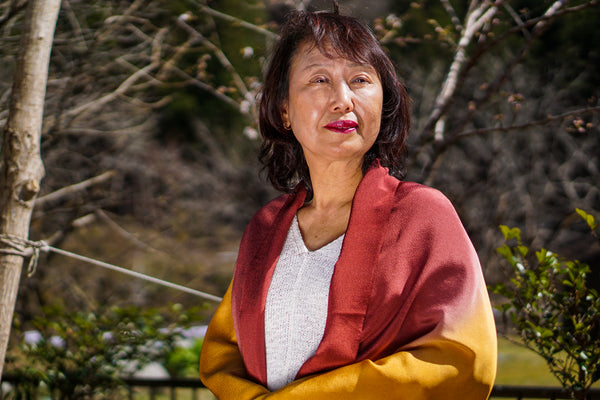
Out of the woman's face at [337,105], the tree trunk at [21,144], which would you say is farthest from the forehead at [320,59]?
the tree trunk at [21,144]

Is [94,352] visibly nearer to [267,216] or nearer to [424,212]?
[267,216]

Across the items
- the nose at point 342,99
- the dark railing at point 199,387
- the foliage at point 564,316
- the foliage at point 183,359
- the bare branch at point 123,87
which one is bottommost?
the foliage at point 183,359

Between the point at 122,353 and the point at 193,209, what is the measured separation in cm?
556

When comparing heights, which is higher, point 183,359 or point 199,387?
point 199,387

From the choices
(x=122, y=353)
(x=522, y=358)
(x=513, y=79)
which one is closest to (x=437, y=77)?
(x=513, y=79)

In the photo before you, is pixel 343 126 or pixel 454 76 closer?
pixel 343 126

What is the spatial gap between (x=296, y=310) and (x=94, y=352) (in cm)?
181

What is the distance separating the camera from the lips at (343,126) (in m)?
1.45

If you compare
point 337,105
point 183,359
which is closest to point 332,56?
point 337,105

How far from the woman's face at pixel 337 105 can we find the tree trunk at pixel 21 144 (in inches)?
47.5

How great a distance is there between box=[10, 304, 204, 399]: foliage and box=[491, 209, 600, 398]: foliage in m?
1.64

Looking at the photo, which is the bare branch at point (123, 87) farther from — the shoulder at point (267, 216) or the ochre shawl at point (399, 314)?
the ochre shawl at point (399, 314)

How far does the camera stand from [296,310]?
1.46 m

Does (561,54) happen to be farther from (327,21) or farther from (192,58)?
(327,21)
